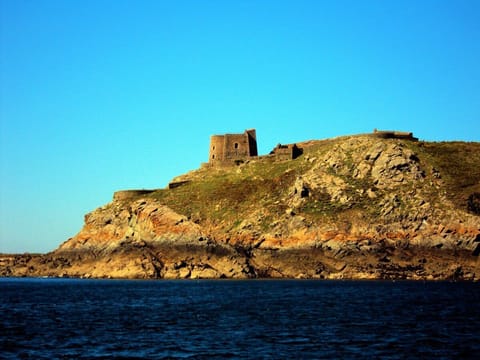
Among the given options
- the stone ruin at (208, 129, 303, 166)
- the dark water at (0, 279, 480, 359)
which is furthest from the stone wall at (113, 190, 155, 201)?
the dark water at (0, 279, 480, 359)

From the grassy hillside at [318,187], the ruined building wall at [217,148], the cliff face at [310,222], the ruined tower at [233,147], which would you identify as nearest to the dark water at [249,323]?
the cliff face at [310,222]

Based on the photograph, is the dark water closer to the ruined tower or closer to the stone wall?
the stone wall

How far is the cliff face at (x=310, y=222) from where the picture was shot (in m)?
87.8

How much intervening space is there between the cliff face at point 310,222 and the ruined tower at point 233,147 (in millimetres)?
7284

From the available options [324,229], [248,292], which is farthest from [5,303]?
[324,229]

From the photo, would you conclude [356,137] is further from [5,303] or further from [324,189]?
[5,303]

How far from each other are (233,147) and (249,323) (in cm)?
7992

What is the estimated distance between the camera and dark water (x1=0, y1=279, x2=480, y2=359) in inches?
1389

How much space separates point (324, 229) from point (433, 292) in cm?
2277

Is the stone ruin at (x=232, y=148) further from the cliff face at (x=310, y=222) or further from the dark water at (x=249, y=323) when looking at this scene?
the dark water at (x=249, y=323)

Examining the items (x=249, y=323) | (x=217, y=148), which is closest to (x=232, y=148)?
(x=217, y=148)

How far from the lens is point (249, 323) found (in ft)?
152

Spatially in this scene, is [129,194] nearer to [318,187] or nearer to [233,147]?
[233,147]

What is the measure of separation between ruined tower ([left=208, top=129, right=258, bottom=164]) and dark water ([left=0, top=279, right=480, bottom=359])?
162 ft
